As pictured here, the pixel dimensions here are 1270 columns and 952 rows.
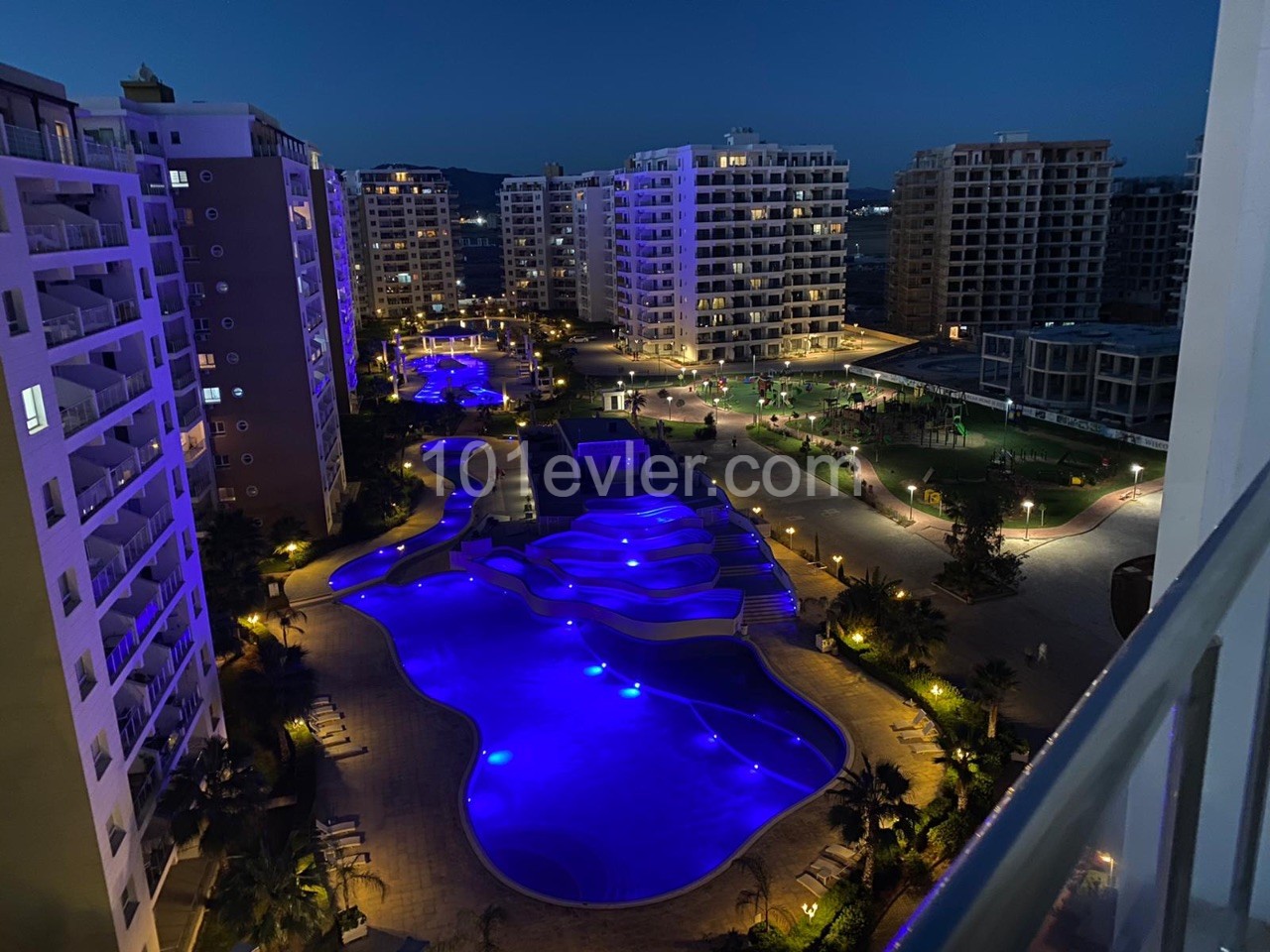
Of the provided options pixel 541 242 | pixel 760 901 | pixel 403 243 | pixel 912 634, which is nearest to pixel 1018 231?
pixel 541 242

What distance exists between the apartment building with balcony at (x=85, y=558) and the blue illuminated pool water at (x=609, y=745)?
540 centimetres

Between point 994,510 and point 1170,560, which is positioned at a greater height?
point 1170,560

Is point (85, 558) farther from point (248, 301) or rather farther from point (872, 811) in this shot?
point (248, 301)

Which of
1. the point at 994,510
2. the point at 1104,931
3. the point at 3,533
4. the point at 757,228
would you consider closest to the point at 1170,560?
the point at 1104,931

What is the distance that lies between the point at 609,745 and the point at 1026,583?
41.6 feet

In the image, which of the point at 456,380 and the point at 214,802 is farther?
the point at 456,380

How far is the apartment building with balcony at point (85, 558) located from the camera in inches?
430

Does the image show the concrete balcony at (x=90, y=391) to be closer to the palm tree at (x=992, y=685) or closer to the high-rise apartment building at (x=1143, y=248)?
the palm tree at (x=992, y=685)

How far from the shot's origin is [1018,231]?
2485 inches

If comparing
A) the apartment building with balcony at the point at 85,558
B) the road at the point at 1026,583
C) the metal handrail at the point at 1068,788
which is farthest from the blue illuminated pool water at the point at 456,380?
the metal handrail at the point at 1068,788

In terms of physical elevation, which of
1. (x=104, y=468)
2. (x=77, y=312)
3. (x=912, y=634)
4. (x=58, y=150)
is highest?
(x=58, y=150)

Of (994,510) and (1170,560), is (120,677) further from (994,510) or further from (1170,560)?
(994,510)

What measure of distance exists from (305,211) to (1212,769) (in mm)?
32015

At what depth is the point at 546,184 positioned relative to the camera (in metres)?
88.4
